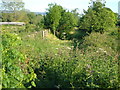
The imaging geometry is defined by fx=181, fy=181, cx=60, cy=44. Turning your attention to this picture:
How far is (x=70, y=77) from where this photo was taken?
3.39m

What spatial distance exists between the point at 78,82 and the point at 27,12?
2026cm

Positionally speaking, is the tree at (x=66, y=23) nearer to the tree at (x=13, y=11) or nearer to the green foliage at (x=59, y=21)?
the green foliage at (x=59, y=21)

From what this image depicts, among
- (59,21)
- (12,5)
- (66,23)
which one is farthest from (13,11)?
(66,23)

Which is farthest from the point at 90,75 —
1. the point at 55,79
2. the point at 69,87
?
the point at 55,79

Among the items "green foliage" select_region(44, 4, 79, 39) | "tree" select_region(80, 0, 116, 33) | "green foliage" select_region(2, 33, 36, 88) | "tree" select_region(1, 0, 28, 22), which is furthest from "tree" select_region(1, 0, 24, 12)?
"green foliage" select_region(2, 33, 36, 88)

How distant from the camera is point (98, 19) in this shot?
1280cm

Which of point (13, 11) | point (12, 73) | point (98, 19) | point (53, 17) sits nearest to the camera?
point (12, 73)

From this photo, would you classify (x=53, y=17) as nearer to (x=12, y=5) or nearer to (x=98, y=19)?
(x=98, y=19)

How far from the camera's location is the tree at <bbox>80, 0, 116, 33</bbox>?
12.6 meters

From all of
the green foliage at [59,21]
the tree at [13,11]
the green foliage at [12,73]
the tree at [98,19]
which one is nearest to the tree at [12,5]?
the tree at [13,11]

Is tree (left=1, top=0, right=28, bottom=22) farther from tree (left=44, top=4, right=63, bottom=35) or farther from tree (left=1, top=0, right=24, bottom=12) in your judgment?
tree (left=44, top=4, right=63, bottom=35)

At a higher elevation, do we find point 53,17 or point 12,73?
point 53,17

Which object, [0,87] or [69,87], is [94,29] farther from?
[0,87]

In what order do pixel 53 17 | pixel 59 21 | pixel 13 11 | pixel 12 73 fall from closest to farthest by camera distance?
1. pixel 12 73
2. pixel 53 17
3. pixel 59 21
4. pixel 13 11
